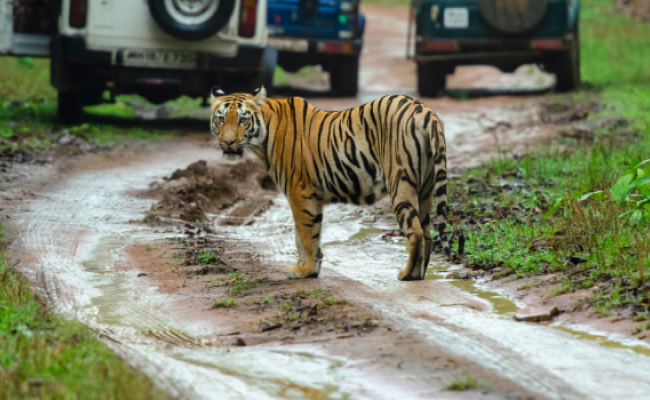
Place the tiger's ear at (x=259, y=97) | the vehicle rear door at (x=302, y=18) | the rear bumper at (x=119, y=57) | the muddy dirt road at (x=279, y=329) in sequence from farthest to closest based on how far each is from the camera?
1. the vehicle rear door at (x=302, y=18)
2. the rear bumper at (x=119, y=57)
3. the tiger's ear at (x=259, y=97)
4. the muddy dirt road at (x=279, y=329)

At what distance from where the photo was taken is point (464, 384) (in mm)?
3561

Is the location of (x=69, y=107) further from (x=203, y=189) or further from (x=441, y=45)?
(x=441, y=45)

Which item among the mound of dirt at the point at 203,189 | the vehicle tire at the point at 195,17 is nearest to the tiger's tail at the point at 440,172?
the mound of dirt at the point at 203,189

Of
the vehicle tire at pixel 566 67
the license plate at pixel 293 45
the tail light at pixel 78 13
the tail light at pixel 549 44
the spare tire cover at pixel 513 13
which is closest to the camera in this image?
the tail light at pixel 78 13

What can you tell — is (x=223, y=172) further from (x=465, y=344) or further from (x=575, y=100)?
(x=575, y=100)

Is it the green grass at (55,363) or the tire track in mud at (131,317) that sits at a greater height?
the green grass at (55,363)

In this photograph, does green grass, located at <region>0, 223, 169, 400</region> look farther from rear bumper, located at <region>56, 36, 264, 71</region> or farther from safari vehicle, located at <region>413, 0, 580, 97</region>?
safari vehicle, located at <region>413, 0, 580, 97</region>

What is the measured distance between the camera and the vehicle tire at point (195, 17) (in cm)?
979

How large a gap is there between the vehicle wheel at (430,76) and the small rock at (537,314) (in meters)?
9.63

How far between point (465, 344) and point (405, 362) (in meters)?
0.37

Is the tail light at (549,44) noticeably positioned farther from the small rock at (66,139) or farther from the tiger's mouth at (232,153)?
the tiger's mouth at (232,153)

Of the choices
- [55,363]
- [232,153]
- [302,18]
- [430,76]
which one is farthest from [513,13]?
[55,363]

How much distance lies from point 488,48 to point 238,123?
27.8 feet

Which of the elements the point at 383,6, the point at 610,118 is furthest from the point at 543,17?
the point at 383,6
